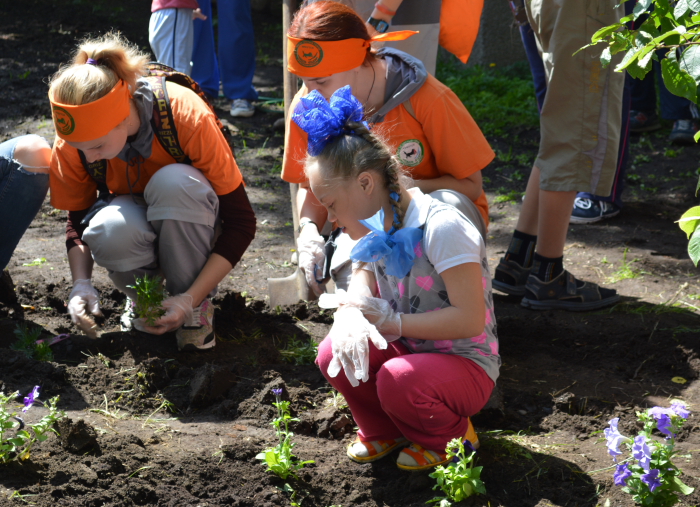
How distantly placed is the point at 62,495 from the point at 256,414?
2.31 feet

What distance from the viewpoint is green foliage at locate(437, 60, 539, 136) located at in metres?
6.54

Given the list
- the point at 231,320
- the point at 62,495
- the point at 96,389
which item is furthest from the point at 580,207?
the point at 62,495

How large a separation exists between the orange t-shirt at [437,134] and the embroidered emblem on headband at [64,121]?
2.71 ft

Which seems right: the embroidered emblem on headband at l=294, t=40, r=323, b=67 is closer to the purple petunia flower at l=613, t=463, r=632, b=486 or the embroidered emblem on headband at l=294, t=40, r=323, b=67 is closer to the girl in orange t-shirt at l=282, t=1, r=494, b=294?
the girl in orange t-shirt at l=282, t=1, r=494, b=294

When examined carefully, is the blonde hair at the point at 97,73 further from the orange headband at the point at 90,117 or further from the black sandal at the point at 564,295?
the black sandal at the point at 564,295

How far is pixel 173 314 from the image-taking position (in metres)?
2.69

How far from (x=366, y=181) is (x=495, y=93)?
5.82 m

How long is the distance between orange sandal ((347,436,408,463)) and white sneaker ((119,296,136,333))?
126cm

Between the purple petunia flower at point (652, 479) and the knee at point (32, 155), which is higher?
the knee at point (32, 155)

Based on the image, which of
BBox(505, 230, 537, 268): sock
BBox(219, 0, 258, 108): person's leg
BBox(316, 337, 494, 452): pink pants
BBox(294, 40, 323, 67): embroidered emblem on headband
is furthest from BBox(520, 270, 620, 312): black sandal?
BBox(219, 0, 258, 108): person's leg

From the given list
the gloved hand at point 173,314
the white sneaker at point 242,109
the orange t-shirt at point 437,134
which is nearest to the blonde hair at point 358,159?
the orange t-shirt at point 437,134

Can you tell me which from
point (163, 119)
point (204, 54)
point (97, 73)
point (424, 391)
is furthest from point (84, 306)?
point (204, 54)

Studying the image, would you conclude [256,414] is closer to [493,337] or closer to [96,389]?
[96,389]

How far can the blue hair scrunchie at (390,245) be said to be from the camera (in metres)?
1.96
